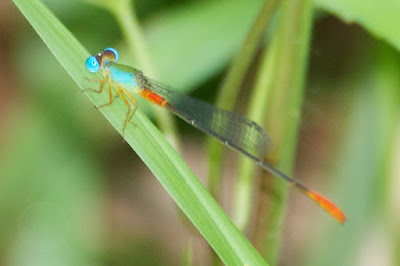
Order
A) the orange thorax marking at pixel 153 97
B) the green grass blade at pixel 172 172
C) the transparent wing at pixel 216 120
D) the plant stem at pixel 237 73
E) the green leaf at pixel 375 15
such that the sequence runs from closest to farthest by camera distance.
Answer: the green grass blade at pixel 172 172 → the plant stem at pixel 237 73 → the green leaf at pixel 375 15 → the transparent wing at pixel 216 120 → the orange thorax marking at pixel 153 97

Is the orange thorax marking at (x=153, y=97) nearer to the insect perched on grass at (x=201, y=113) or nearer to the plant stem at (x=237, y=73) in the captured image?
the insect perched on grass at (x=201, y=113)

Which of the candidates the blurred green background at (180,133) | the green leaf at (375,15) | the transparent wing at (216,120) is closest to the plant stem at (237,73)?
the transparent wing at (216,120)

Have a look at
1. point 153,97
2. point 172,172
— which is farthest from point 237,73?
point 153,97

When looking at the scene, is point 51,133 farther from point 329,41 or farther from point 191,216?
point 191,216

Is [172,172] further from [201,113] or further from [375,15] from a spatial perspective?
[201,113]

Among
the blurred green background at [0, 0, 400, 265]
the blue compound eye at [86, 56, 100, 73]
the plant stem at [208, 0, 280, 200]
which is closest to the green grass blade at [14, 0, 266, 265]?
the blue compound eye at [86, 56, 100, 73]
